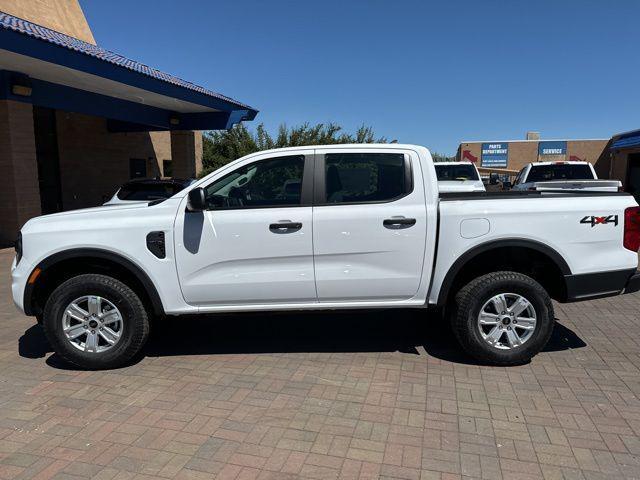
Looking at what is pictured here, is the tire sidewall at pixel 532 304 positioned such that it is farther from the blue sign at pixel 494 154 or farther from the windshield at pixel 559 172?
the blue sign at pixel 494 154

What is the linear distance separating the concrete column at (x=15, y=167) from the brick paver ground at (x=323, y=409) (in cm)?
685

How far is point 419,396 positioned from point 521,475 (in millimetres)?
1060

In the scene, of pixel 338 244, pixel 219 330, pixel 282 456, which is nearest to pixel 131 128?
pixel 219 330

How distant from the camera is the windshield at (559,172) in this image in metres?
11.7

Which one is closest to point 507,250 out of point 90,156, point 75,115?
point 75,115

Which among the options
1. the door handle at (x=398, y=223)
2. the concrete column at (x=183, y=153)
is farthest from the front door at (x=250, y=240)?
the concrete column at (x=183, y=153)

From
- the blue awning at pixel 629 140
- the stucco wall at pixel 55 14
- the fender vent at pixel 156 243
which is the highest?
the stucco wall at pixel 55 14

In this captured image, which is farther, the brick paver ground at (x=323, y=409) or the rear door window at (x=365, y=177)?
the rear door window at (x=365, y=177)

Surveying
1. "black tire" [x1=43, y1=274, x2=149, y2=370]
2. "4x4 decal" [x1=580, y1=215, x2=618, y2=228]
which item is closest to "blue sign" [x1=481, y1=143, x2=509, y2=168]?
"4x4 decal" [x1=580, y1=215, x2=618, y2=228]

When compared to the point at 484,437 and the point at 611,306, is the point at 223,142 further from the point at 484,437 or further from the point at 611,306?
the point at 484,437

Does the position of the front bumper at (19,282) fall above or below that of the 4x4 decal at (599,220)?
below

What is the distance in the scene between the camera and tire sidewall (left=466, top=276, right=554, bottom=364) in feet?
13.8

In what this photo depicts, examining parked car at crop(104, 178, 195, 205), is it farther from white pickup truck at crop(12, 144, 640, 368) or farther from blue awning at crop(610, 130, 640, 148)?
blue awning at crop(610, 130, 640, 148)

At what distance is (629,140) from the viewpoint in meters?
25.0
